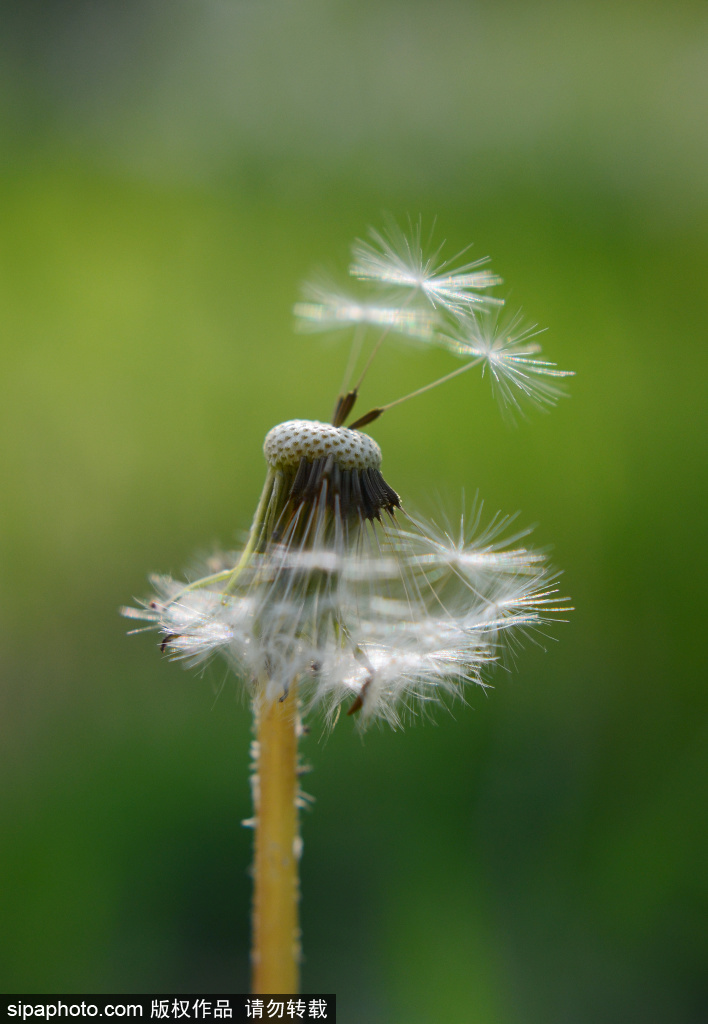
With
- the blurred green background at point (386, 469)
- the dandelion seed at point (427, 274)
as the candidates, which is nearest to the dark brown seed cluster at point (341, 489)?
the dandelion seed at point (427, 274)

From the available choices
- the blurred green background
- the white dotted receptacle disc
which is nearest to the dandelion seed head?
the white dotted receptacle disc

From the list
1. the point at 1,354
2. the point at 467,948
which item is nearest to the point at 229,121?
the point at 1,354

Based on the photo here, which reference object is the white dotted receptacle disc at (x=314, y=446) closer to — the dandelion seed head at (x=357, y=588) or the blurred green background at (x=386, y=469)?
the dandelion seed head at (x=357, y=588)

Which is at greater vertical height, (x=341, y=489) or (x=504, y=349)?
(x=504, y=349)

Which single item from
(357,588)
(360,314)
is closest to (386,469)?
(360,314)

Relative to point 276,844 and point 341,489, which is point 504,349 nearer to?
point 341,489

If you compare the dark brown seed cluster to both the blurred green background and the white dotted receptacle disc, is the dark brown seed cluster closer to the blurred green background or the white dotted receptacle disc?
the white dotted receptacle disc
